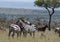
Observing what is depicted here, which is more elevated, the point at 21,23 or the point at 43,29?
the point at 21,23

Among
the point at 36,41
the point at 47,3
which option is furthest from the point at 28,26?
the point at 47,3

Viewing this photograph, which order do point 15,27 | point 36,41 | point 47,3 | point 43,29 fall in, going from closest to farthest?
point 36,41, point 15,27, point 43,29, point 47,3

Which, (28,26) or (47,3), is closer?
(28,26)

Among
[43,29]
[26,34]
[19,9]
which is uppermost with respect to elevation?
[26,34]

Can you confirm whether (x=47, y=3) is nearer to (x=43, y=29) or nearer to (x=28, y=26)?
(x=43, y=29)

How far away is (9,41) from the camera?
1808cm

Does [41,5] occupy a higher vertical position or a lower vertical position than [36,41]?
lower

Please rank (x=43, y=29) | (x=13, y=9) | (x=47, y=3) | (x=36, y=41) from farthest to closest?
(x=13, y=9)
(x=47, y=3)
(x=43, y=29)
(x=36, y=41)

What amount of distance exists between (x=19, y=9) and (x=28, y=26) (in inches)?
5508

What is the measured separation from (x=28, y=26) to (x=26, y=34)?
606 millimetres

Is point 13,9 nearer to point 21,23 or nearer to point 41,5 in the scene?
point 41,5

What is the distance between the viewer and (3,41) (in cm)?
1762

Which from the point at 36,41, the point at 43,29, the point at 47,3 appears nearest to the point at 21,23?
the point at 36,41

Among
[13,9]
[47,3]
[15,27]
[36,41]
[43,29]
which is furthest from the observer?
[13,9]
